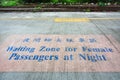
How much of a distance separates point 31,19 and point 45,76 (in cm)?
686

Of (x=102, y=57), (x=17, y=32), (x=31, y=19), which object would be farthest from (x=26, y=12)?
(x=102, y=57)

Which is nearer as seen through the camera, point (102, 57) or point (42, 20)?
point (102, 57)

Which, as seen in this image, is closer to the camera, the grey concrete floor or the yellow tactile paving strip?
the grey concrete floor

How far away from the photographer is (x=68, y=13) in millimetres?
13320

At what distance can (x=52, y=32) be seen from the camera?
875 cm

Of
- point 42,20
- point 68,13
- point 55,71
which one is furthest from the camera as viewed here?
point 68,13

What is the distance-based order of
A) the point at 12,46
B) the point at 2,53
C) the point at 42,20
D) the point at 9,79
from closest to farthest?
the point at 9,79, the point at 2,53, the point at 12,46, the point at 42,20

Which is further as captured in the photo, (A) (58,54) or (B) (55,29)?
(B) (55,29)

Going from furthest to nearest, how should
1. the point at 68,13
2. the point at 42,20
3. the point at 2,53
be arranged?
1. the point at 68,13
2. the point at 42,20
3. the point at 2,53

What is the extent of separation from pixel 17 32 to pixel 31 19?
9.11 feet

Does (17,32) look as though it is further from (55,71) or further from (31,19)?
(55,71)

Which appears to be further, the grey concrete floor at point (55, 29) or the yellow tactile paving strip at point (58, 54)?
the yellow tactile paving strip at point (58, 54)

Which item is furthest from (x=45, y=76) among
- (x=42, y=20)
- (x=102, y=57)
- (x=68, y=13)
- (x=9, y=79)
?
(x=68, y=13)

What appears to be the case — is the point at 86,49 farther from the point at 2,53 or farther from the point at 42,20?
the point at 42,20
